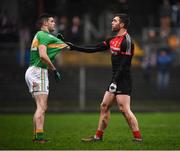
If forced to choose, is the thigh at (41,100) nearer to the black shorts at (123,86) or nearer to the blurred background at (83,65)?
the black shorts at (123,86)

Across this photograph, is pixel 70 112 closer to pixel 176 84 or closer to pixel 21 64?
pixel 21 64

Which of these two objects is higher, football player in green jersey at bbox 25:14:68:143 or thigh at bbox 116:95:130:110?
football player in green jersey at bbox 25:14:68:143

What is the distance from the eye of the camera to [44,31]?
48.7 feet

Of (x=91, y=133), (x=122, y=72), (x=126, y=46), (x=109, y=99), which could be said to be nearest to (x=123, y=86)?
(x=122, y=72)

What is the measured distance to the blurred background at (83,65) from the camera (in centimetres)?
3119

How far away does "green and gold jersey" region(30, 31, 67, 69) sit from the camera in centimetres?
1466

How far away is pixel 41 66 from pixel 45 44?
19.2 inches

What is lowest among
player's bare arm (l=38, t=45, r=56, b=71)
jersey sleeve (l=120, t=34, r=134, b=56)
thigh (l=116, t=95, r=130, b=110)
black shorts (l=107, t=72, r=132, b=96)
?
thigh (l=116, t=95, r=130, b=110)

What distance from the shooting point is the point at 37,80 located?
14734 mm

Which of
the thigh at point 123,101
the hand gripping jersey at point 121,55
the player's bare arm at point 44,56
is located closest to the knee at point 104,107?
the thigh at point 123,101

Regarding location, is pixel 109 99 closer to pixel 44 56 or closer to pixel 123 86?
pixel 123 86

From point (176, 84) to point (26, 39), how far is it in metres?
6.76

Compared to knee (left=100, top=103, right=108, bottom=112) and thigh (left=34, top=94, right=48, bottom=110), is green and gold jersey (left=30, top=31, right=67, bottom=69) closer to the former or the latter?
thigh (left=34, top=94, right=48, bottom=110)

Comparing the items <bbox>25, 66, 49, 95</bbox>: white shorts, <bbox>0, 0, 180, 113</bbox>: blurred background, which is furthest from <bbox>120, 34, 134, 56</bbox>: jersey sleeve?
<bbox>0, 0, 180, 113</bbox>: blurred background
